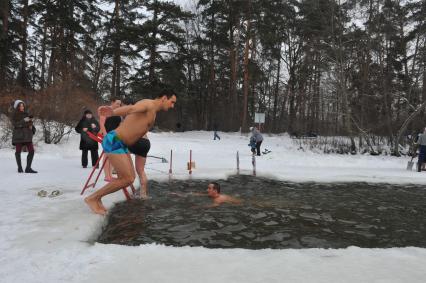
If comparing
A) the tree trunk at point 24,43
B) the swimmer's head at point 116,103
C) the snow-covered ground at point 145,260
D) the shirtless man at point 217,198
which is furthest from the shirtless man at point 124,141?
the tree trunk at point 24,43

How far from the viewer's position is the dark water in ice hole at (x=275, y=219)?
15.0ft

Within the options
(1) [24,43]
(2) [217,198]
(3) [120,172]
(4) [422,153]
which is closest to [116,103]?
(3) [120,172]

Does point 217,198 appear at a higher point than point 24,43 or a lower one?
lower

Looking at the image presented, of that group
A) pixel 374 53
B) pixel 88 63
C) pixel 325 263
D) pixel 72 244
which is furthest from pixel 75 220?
pixel 88 63

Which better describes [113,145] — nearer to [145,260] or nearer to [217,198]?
[145,260]

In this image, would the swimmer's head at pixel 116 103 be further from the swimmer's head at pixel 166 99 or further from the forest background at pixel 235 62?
the forest background at pixel 235 62

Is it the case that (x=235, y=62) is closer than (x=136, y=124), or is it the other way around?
(x=136, y=124)

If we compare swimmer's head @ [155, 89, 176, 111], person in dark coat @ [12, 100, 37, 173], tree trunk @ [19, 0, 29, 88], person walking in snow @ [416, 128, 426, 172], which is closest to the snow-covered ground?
swimmer's head @ [155, 89, 176, 111]

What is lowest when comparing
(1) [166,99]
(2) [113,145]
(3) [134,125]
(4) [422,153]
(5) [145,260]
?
(5) [145,260]

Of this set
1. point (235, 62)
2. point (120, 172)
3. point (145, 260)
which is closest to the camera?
point (145, 260)

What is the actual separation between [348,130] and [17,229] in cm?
1681

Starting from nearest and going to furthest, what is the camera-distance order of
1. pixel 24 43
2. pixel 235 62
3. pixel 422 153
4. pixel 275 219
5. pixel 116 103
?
pixel 275 219 < pixel 116 103 < pixel 422 153 < pixel 24 43 < pixel 235 62

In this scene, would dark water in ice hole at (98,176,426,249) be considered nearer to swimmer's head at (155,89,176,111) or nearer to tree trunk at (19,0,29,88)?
swimmer's head at (155,89,176,111)

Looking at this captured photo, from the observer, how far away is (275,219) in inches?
227
